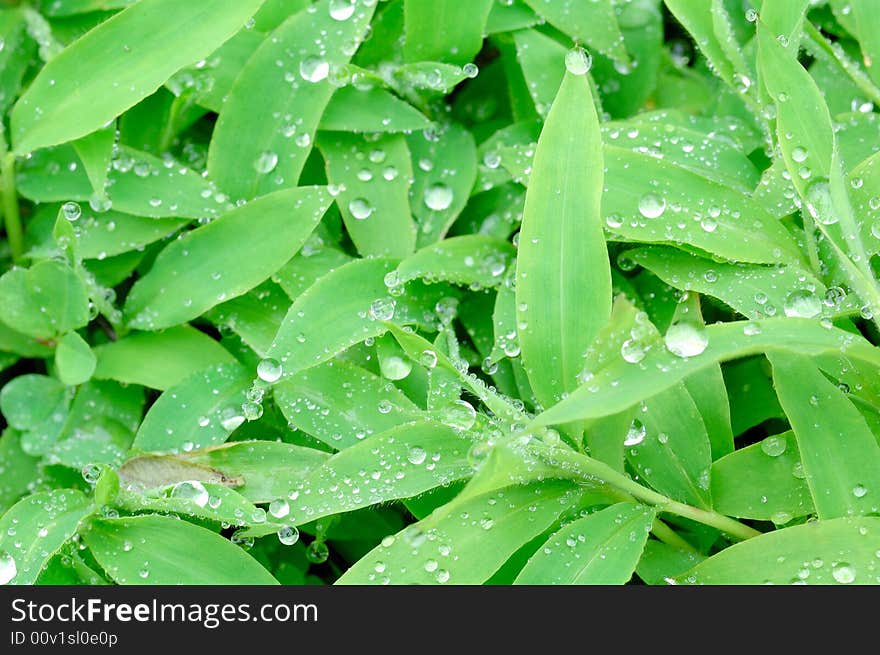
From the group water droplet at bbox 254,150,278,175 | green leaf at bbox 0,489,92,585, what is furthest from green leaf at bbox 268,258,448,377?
green leaf at bbox 0,489,92,585

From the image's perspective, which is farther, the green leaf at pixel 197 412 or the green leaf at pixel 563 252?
the green leaf at pixel 197 412

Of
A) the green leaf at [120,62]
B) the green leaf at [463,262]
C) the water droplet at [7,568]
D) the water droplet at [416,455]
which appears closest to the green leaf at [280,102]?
the green leaf at [120,62]

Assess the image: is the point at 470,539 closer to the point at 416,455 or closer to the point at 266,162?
the point at 416,455

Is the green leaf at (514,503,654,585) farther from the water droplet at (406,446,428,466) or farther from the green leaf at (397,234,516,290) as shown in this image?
the green leaf at (397,234,516,290)

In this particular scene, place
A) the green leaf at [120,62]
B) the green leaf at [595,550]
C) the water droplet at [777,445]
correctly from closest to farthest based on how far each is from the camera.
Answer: the green leaf at [595,550], the water droplet at [777,445], the green leaf at [120,62]

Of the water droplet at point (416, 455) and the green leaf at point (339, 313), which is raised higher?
the green leaf at point (339, 313)

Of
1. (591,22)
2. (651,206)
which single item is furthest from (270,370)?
(591,22)

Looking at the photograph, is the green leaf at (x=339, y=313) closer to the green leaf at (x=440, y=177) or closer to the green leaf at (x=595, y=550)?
the green leaf at (x=440, y=177)

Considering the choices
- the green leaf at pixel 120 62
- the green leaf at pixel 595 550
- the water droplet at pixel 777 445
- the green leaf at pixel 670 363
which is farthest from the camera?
the green leaf at pixel 120 62
